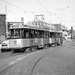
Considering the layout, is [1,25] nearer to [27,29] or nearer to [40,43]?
[40,43]

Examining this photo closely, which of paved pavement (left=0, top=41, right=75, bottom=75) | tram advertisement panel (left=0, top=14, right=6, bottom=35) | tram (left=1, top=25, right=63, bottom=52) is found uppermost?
tram advertisement panel (left=0, top=14, right=6, bottom=35)

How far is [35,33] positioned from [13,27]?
10.2 ft

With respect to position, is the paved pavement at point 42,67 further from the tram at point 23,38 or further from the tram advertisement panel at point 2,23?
the tram advertisement panel at point 2,23

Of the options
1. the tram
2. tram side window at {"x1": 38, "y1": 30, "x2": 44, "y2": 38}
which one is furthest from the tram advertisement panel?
the tram

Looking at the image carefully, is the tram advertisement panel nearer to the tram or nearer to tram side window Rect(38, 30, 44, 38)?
tram side window Rect(38, 30, 44, 38)

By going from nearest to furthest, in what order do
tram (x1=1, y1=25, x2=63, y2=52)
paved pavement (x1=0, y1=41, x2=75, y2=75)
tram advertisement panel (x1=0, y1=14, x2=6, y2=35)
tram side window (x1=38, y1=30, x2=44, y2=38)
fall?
1. paved pavement (x1=0, y1=41, x2=75, y2=75)
2. tram (x1=1, y1=25, x2=63, y2=52)
3. tram side window (x1=38, y1=30, x2=44, y2=38)
4. tram advertisement panel (x1=0, y1=14, x2=6, y2=35)

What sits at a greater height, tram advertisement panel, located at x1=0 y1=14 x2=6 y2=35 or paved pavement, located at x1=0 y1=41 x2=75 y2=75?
tram advertisement panel, located at x1=0 y1=14 x2=6 y2=35

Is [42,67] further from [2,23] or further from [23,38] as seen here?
[2,23]

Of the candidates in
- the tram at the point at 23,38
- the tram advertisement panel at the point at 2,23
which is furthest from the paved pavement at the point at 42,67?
the tram advertisement panel at the point at 2,23

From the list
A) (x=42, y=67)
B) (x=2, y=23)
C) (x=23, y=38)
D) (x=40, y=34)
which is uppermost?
(x=2, y=23)

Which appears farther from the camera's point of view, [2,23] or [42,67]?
[2,23]

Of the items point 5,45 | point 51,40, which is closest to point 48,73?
point 5,45

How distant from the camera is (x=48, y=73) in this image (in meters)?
6.17

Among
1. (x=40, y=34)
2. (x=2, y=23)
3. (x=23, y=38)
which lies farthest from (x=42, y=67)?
(x=2, y=23)
